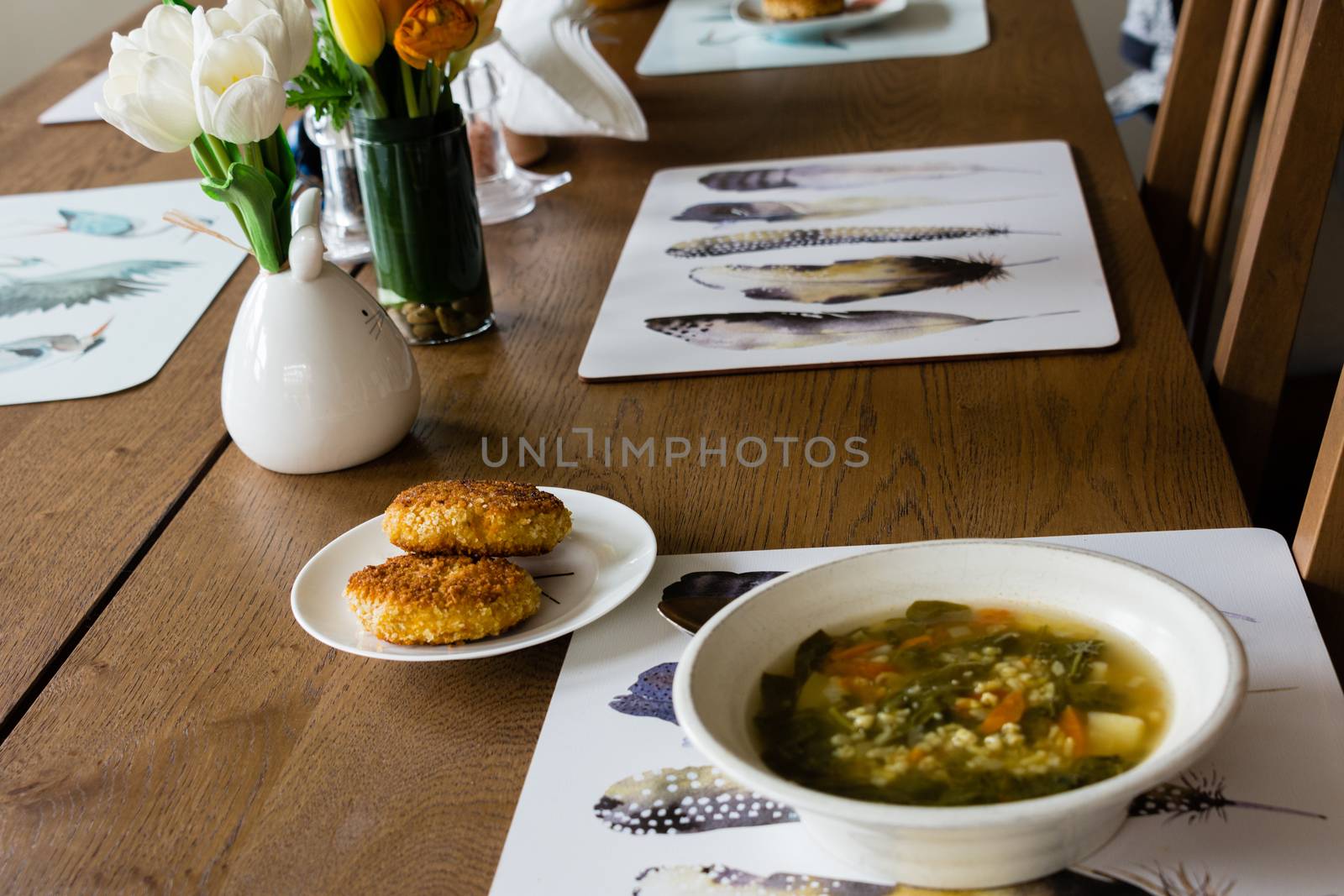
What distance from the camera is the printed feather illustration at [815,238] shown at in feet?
4.05

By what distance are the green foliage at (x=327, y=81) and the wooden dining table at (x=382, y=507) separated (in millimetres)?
226

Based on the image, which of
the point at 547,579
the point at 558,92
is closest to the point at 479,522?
the point at 547,579

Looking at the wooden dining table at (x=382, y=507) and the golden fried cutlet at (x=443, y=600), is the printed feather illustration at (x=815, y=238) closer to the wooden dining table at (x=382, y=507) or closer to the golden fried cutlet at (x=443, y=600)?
the wooden dining table at (x=382, y=507)

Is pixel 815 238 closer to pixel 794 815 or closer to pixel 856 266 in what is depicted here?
pixel 856 266

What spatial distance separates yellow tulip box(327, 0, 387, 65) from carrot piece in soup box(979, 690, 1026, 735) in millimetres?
681

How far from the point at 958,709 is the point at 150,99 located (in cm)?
63

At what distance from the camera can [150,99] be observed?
836 mm

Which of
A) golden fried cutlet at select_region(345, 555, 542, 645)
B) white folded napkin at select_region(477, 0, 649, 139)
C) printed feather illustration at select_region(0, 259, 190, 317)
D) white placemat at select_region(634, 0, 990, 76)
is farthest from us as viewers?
white placemat at select_region(634, 0, 990, 76)

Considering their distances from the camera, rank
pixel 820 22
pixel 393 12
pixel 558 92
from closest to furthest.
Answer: pixel 393 12 → pixel 558 92 → pixel 820 22

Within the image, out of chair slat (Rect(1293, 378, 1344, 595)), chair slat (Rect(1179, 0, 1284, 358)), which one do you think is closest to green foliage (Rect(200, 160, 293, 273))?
chair slat (Rect(1293, 378, 1344, 595))

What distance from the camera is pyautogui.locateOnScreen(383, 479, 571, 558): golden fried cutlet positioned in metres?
0.76

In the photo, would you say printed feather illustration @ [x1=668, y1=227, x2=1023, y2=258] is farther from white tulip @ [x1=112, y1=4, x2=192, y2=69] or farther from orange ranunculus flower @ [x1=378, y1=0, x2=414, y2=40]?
white tulip @ [x1=112, y1=4, x2=192, y2=69]

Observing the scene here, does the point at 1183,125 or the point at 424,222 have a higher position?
the point at 424,222

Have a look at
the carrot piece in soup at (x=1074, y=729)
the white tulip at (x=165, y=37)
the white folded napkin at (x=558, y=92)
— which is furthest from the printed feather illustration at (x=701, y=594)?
the white folded napkin at (x=558, y=92)
